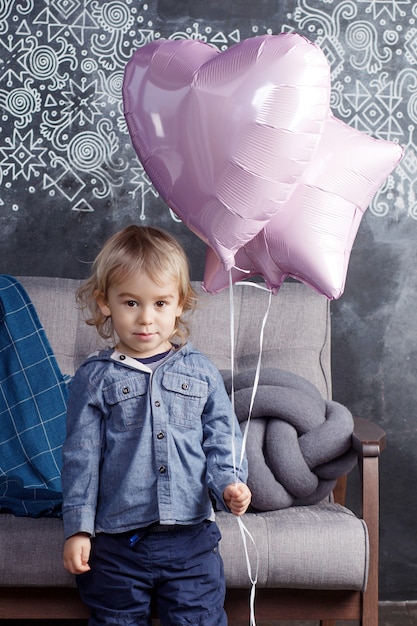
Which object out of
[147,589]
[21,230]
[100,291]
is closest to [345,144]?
[100,291]

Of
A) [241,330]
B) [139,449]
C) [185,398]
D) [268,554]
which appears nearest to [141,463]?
[139,449]

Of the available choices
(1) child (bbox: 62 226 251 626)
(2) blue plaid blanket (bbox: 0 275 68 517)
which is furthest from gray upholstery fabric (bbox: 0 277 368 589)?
(1) child (bbox: 62 226 251 626)

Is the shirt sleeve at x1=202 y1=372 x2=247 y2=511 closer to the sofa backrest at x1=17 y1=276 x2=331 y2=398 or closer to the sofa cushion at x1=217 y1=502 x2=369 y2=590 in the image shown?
the sofa cushion at x1=217 y1=502 x2=369 y2=590

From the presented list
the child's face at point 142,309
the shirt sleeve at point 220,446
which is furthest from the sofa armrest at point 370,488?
the child's face at point 142,309

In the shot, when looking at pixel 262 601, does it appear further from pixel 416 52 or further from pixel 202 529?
pixel 416 52

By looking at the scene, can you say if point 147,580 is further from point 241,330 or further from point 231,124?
point 241,330

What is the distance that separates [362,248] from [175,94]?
138 cm

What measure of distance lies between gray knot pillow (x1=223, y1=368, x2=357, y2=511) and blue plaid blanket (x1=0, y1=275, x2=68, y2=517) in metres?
0.45

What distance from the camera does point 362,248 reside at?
255cm

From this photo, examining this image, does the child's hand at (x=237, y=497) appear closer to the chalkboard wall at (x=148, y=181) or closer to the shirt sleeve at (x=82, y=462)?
the shirt sleeve at (x=82, y=462)

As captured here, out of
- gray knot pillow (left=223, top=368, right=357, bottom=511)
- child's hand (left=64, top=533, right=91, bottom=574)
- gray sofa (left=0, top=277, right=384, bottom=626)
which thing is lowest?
gray sofa (left=0, top=277, right=384, bottom=626)

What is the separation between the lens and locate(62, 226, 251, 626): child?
141 cm

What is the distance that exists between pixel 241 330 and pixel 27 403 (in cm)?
60

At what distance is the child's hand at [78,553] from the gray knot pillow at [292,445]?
1.64 ft
